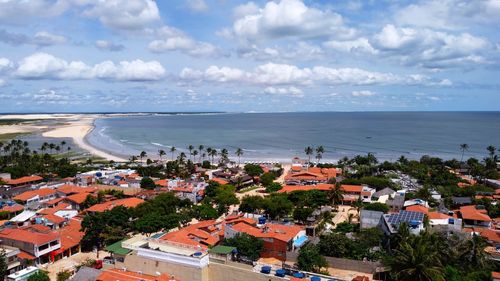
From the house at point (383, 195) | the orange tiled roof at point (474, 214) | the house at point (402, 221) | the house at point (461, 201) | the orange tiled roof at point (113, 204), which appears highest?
the house at point (402, 221)

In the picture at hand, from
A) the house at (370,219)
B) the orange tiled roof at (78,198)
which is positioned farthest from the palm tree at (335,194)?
the orange tiled roof at (78,198)

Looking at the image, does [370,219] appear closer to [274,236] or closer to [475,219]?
[475,219]

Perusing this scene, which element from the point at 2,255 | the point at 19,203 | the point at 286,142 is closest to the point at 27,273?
the point at 2,255

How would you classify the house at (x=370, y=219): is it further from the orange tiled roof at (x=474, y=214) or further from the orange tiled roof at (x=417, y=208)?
the orange tiled roof at (x=474, y=214)

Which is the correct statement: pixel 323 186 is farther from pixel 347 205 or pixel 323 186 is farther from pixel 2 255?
pixel 2 255

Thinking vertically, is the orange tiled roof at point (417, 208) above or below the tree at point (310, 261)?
above

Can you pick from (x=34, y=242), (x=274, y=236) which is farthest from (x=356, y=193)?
(x=34, y=242)
